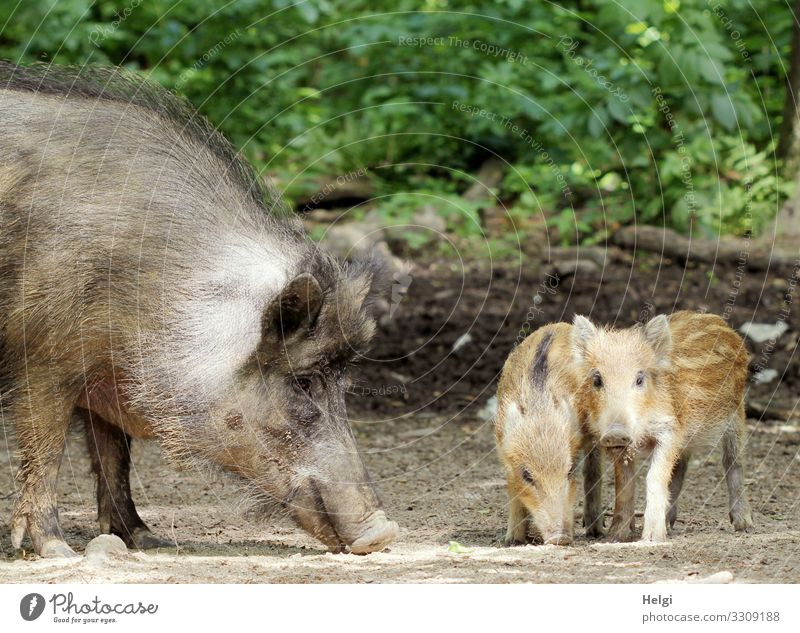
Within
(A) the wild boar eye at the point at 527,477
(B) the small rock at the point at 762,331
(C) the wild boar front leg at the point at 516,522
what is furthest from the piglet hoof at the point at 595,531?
(B) the small rock at the point at 762,331

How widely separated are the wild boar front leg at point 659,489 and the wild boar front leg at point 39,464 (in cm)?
329

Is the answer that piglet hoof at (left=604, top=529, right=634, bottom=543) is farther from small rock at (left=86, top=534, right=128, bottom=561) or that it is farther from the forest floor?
small rock at (left=86, top=534, right=128, bottom=561)

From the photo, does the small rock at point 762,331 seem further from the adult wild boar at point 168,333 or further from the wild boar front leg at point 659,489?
the adult wild boar at point 168,333

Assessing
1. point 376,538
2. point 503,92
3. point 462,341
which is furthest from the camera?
point 503,92

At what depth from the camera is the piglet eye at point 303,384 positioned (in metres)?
7.07

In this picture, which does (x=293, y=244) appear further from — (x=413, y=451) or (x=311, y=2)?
(x=311, y=2)

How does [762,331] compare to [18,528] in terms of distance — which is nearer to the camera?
[18,528]

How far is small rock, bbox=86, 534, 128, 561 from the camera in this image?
21.9ft

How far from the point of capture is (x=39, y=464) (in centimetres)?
709

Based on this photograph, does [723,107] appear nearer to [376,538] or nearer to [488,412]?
[488,412]

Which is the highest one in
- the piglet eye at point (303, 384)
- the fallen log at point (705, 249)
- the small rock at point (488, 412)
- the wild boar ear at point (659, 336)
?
the fallen log at point (705, 249)

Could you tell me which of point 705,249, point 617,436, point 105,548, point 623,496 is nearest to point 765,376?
point 705,249

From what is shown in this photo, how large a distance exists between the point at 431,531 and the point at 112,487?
205 centimetres

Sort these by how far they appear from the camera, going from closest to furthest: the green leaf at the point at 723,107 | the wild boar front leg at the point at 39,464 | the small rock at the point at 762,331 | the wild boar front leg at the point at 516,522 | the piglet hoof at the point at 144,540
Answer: the wild boar front leg at the point at 39,464 < the wild boar front leg at the point at 516,522 < the piglet hoof at the point at 144,540 < the small rock at the point at 762,331 < the green leaf at the point at 723,107
